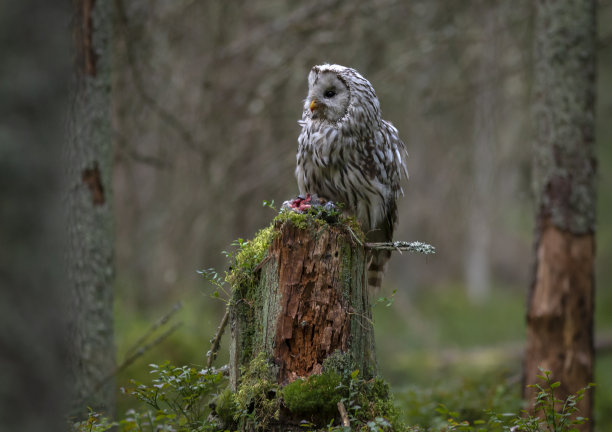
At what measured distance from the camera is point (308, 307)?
2748mm

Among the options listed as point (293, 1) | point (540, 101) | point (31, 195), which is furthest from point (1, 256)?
point (293, 1)

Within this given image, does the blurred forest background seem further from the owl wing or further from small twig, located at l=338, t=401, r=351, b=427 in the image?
small twig, located at l=338, t=401, r=351, b=427

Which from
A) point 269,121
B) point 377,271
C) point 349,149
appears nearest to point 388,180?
point 349,149

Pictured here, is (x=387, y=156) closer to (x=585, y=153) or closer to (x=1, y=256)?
(x=585, y=153)

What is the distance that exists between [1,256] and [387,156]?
290 cm

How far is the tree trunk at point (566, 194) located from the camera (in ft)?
14.5

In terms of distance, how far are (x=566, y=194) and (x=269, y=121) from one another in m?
3.69

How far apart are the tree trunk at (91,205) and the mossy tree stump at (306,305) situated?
1.24 m

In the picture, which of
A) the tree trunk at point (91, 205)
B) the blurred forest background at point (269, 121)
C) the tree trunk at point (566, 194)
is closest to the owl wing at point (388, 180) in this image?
the blurred forest background at point (269, 121)

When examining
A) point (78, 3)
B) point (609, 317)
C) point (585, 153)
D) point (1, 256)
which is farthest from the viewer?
point (609, 317)

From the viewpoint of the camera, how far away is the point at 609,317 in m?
12.8

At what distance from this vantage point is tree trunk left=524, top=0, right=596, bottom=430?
4418 mm

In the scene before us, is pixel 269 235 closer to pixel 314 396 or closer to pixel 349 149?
pixel 314 396

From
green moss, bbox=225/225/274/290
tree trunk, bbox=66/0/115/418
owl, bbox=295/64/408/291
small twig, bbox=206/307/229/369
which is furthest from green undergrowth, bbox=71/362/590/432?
owl, bbox=295/64/408/291
